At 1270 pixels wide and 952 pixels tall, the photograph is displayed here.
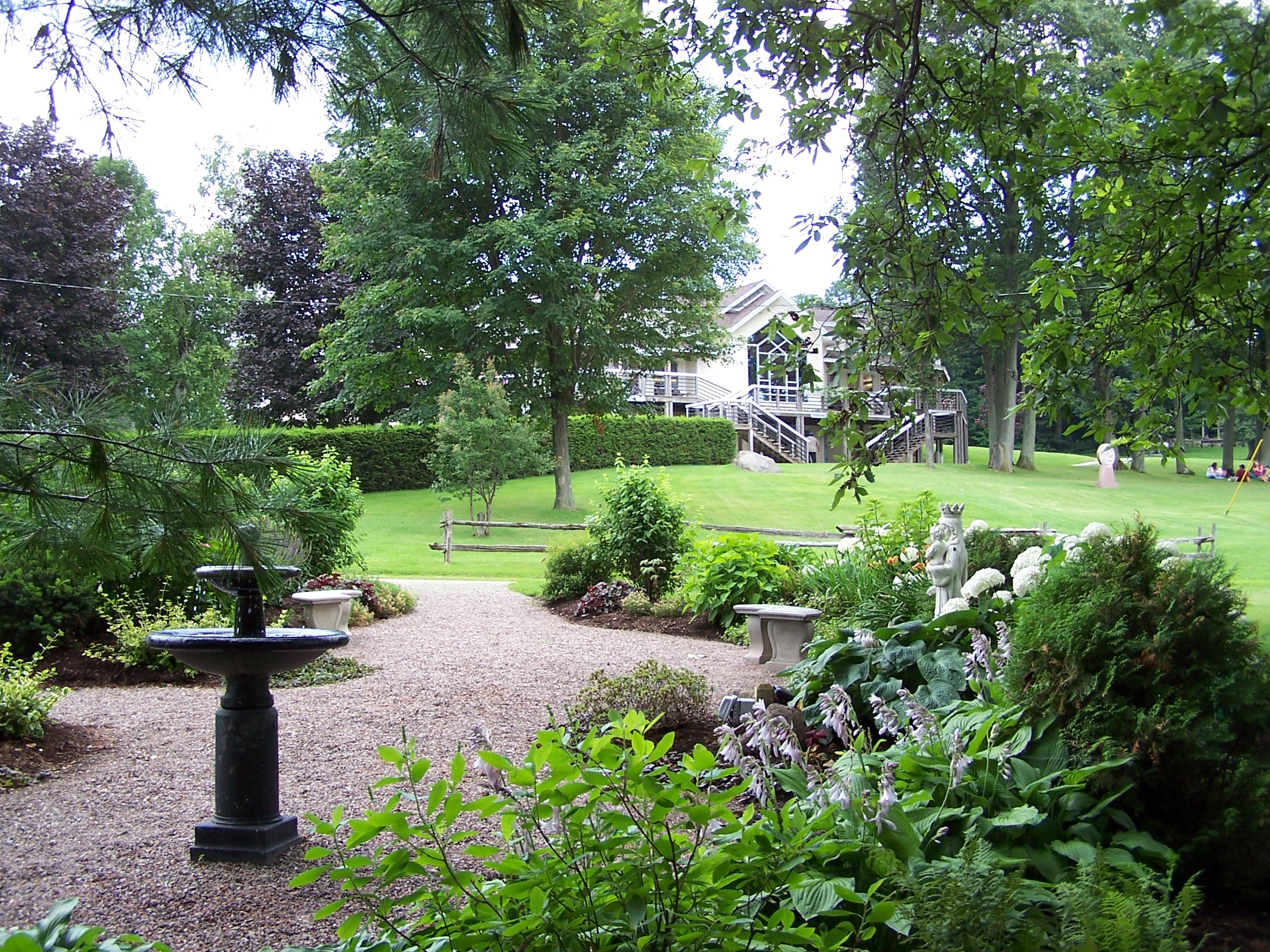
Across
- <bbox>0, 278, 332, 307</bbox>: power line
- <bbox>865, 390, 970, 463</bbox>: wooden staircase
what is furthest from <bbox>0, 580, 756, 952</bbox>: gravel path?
<bbox>865, 390, 970, 463</bbox>: wooden staircase

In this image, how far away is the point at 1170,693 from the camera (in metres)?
2.93

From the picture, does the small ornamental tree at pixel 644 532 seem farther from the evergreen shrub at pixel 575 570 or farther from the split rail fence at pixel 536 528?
the split rail fence at pixel 536 528

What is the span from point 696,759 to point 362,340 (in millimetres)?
23089

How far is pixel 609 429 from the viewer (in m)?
32.0

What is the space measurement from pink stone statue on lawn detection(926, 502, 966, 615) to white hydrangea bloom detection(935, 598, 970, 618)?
14cm

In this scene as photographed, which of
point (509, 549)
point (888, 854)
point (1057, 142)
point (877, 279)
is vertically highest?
point (1057, 142)

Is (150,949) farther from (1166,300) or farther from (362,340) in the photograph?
A: (362,340)

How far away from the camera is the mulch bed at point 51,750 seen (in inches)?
186

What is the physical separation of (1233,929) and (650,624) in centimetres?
752

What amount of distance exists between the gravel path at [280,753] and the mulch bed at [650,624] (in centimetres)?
31

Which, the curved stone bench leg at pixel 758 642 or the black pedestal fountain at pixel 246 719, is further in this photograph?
the curved stone bench leg at pixel 758 642

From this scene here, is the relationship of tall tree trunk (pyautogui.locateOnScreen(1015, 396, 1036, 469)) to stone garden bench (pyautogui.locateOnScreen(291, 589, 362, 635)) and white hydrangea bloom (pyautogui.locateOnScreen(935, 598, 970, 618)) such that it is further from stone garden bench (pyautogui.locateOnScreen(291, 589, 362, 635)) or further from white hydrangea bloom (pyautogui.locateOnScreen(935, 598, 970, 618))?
white hydrangea bloom (pyautogui.locateOnScreen(935, 598, 970, 618))

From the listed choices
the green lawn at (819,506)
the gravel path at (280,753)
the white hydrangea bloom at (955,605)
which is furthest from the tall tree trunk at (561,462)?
the white hydrangea bloom at (955,605)

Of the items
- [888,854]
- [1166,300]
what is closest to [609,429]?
[1166,300]
